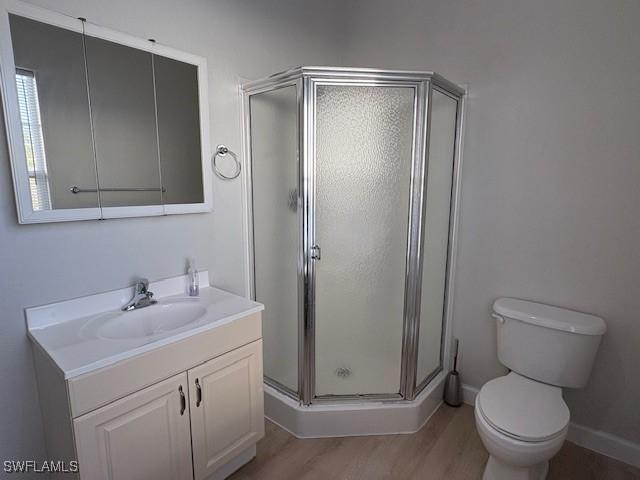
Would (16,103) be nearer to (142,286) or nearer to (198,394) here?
(142,286)

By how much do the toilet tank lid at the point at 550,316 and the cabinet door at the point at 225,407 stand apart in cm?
135

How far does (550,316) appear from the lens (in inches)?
69.2

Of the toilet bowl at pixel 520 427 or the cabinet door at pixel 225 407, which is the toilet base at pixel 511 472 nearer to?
the toilet bowl at pixel 520 427

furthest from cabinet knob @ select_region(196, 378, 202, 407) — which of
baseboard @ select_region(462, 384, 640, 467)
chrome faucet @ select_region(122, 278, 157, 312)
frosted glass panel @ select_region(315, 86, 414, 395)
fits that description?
baseboard @ select_region(462, 384, 640, 467)

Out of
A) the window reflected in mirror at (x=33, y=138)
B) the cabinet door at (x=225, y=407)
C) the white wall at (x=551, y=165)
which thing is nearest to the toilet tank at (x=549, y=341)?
the white wall at (x=551, y=165)

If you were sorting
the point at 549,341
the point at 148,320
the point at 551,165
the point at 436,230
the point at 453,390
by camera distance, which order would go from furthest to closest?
the point at 453,390
the point at 436,230
the point at 551,165
the point at 549,341
the point at 148,320

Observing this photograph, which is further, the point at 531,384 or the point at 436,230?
the point at 436,230

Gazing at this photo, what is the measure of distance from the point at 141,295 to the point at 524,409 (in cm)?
181

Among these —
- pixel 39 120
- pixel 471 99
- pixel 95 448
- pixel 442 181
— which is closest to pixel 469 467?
pixel 442 181

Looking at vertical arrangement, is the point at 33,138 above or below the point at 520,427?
above

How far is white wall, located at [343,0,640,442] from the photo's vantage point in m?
1.66

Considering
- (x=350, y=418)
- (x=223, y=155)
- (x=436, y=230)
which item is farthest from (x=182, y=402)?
(x=436, y=230)

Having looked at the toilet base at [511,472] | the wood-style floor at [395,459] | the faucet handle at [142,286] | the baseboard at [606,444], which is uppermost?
the faucet handle at [142,286]

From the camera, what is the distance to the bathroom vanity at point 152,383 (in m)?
1.13
